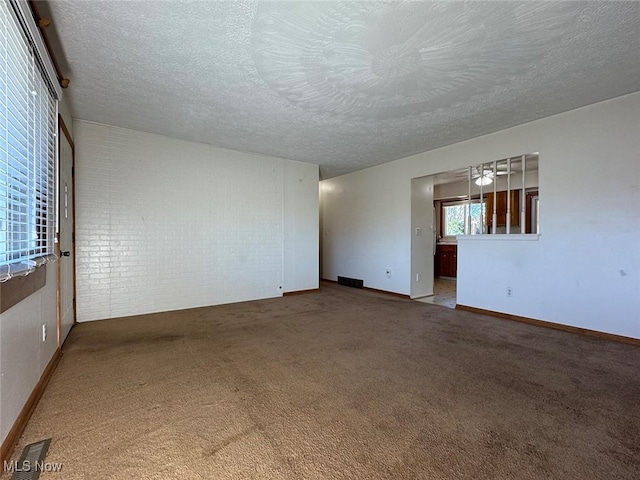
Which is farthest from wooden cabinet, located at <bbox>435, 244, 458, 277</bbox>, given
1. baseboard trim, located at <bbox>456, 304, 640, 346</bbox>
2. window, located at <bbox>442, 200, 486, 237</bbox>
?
baseboard trim, located at <bbox>456, 304, 640, 346</bbox>

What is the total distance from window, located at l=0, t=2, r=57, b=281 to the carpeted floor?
102 centimetres

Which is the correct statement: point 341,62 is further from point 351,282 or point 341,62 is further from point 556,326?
point 351,282

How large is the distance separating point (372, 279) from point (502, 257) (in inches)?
105

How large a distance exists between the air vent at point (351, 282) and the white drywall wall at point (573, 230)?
91.0 inches

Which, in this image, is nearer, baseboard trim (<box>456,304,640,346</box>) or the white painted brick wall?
baseboard trim (<box>456,304,640,346</box>)

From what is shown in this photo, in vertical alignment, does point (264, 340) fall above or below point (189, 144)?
below

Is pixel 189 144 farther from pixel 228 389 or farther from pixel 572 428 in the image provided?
pixel 572 428

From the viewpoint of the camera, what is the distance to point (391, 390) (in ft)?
7.02

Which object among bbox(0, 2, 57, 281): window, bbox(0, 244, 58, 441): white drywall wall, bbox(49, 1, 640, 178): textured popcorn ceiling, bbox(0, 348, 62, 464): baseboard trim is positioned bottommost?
bbox(0, 348, 62, 464): baseboard trim

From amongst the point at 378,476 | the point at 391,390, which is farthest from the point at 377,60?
the point at 378,476

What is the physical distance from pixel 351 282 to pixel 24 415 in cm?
569

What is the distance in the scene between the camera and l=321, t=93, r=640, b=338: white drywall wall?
10.4 feet

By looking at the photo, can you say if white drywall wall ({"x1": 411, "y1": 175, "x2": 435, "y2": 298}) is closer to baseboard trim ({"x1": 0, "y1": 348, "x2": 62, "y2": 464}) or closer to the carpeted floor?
the carpeted floor

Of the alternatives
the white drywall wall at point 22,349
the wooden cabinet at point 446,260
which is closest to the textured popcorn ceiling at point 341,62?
the white drywall wall at point 22,349
